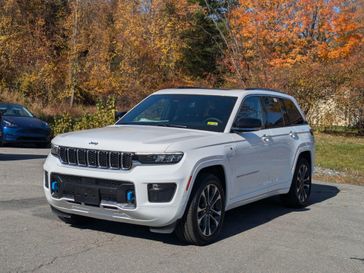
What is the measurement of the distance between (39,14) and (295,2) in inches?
839

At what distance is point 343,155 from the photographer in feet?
56.7

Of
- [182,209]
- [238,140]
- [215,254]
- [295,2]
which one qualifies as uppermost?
[295,2]

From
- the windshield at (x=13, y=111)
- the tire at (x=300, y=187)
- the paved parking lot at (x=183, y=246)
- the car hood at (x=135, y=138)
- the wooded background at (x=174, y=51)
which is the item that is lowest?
the paved parking lot at (x=183, y=246)

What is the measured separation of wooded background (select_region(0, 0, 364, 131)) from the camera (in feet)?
80.7

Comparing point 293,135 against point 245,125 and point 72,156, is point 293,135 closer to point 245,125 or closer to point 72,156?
point 245,125

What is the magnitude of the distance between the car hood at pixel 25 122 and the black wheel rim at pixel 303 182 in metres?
10.7

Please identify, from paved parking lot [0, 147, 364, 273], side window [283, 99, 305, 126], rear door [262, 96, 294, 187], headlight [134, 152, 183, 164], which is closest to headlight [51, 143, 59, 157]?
paved parking lot [0, 147, 364, 273]

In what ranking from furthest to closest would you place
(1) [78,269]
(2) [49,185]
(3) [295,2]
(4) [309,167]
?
(3) [295,2] → (4) [309,167] → (2) [49,185] → (1) [78,269]

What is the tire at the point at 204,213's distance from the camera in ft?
19.9

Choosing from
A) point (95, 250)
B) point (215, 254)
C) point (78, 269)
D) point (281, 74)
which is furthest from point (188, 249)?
point (281, 74)

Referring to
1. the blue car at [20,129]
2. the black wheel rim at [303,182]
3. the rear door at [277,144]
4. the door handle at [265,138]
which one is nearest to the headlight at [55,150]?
the door handle at [265,138]

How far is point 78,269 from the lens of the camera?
514 cm

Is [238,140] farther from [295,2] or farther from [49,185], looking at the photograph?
[295,2]

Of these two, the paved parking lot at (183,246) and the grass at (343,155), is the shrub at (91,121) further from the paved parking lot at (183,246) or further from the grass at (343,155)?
the paved parking lot at (183,246)
